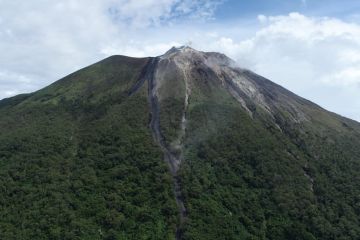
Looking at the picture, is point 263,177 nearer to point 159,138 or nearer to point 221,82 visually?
point 159,138

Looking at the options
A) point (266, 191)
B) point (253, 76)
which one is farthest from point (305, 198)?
point (253, 76)

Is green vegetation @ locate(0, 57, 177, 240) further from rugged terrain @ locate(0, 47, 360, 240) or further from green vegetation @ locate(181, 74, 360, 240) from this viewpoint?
green vegetation @ locate(181, 74, 360, 240)

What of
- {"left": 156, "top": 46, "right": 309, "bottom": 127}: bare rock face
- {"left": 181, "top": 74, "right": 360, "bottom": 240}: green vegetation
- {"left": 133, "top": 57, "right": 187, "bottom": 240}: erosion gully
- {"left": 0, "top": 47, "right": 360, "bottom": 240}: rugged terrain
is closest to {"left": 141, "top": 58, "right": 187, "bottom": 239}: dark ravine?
{"left": 133, "top": 57, "right": 187, "bottom": 240}: erosion gully

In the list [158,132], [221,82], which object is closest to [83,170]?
[158,132]

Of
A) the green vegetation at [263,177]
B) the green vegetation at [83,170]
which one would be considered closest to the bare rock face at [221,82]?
the green vegetation at [263,177]

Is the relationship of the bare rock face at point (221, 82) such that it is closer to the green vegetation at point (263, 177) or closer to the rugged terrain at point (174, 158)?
the rugged terrain at point (174, 158)
